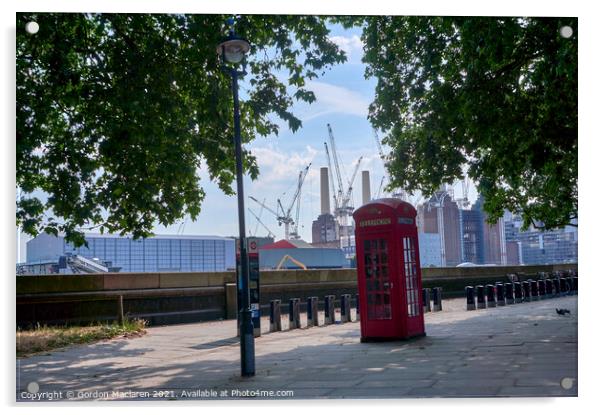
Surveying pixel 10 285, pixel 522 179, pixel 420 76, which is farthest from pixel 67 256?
pixel 522 179

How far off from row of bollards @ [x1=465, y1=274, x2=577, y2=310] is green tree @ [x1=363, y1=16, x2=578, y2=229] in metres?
7.03

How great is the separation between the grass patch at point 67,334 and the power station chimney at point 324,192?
482 centimetres

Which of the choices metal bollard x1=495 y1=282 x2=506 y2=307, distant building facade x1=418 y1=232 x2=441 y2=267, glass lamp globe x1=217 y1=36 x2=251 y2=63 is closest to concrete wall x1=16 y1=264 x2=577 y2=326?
distant building facade x1=418 y1=232 x2=441 y2=267

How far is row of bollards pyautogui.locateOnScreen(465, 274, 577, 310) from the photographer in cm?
1955

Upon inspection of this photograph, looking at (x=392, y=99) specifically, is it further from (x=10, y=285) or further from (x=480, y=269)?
(x=480, y=269)

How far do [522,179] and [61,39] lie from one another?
28.4ft

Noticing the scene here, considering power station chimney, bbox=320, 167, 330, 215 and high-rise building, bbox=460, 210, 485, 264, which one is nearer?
power station chimney, bbox=320, 167, 330, 215

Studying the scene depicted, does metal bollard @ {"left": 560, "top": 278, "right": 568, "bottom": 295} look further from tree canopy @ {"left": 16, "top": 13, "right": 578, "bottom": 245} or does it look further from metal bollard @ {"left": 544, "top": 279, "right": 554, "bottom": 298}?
tree canopy @ {"left": 16, "top": 13, "right": 578, "bottom": 245}

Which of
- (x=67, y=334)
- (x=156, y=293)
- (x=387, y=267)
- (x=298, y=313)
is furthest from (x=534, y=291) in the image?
(x=67, y=334)

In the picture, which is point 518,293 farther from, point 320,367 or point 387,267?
point 320,367

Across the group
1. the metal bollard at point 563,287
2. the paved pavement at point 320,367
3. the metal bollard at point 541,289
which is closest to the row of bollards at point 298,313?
the paved pavement at point 320,367

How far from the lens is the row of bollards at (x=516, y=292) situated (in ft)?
64.1

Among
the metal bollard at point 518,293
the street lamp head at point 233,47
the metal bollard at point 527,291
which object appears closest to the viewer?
the street lamp head at point 233,47

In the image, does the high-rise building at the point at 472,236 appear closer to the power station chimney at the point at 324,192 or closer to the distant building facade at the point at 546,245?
the distant building facade at the point at 546,245
